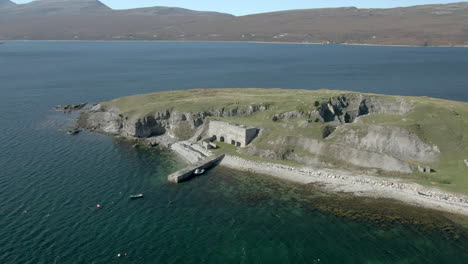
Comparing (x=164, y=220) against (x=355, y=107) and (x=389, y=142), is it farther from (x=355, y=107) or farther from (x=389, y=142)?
(x=355, y=107)

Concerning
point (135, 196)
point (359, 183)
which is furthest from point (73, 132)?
point (359, 183)

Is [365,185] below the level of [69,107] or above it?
below

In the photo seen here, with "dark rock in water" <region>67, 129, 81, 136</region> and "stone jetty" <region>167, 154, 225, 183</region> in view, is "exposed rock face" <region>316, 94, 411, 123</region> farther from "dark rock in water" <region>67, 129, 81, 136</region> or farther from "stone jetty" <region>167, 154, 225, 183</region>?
"dark rock in water" <region>67, 129, 81, 136</region>

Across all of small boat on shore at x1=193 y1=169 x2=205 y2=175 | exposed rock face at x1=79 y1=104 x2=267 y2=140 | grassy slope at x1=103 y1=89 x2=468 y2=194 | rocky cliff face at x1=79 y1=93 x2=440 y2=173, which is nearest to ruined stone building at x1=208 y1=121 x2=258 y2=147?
grassy slope at x1=103 y1=89 x2=468 y2=194

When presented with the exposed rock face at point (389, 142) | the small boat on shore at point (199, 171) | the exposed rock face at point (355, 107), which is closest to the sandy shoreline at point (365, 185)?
the small boat on shore at point (199, 171)

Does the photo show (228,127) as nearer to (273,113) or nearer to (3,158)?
(273,113)

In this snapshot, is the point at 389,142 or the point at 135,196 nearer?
the point at 135,196
